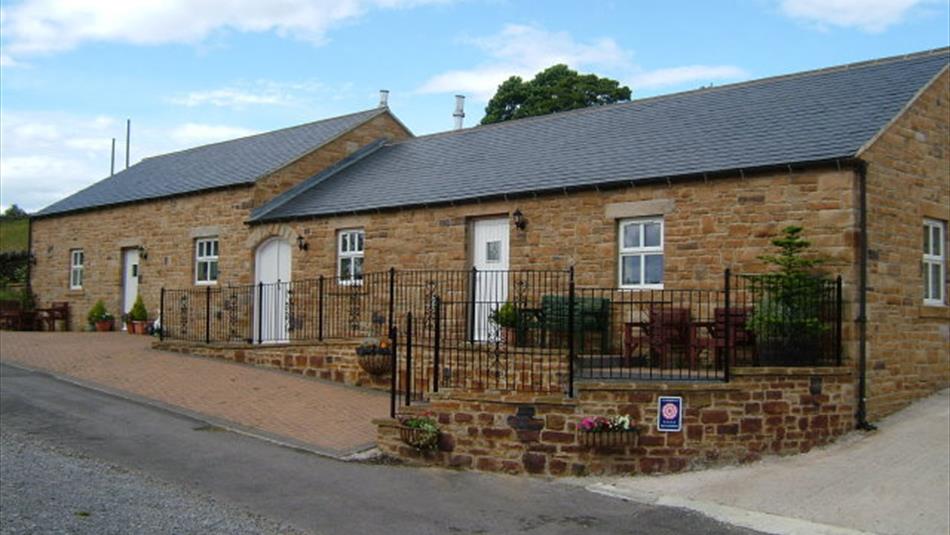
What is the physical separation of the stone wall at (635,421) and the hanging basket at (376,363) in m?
3.98

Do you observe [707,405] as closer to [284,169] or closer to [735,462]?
[735,462]

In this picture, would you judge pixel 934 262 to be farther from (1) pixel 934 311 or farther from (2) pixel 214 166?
(2) pixel 214 166

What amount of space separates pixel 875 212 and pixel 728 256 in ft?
6.83

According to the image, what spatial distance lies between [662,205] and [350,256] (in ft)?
24.9

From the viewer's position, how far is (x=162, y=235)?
2408cm

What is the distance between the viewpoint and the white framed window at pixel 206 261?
22.5 metres

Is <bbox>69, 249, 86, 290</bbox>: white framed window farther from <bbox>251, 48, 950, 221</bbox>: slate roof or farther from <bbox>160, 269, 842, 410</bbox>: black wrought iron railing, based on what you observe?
<bbox>160, 269, 842, 410</bbox>: black wrought iron railing

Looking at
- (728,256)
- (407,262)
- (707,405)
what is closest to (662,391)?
(707,405)

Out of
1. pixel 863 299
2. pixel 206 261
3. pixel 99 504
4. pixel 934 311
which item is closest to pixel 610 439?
pixel 863 299

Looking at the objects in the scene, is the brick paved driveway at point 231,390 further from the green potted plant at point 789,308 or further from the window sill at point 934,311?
the window sill at point 934,311

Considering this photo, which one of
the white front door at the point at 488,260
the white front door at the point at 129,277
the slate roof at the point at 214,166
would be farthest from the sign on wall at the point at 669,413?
the white front door at the point at 129,277

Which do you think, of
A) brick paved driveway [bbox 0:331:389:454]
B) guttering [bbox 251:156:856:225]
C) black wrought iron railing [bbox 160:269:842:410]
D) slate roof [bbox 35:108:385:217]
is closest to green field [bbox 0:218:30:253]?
slate roof [bbox 35:108:385:217]

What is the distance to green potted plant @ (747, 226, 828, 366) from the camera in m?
11.4

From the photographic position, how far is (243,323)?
20.9 m
